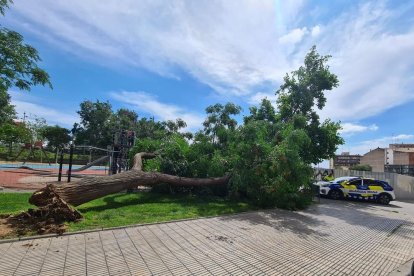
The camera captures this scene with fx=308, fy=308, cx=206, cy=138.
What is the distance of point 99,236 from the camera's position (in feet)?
20.7

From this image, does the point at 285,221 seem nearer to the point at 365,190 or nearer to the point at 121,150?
the point at 121,150

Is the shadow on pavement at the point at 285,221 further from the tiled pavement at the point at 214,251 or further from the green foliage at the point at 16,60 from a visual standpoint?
the green foliage at the point at 16,60

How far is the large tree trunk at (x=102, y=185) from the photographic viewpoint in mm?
7488

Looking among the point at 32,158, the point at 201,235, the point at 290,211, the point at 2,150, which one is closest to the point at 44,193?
the point at 201,235

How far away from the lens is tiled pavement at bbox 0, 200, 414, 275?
4836mm

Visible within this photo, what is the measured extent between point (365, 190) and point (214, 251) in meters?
16.4

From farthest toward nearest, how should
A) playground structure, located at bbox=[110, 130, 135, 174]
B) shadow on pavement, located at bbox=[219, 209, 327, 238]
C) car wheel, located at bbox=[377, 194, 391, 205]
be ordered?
car wheel, located at bbox=[377, 194, 391, 205], playground structure, located at bbox=[110, 130, 135, 174], shadow on pavement, located at bbox=[219, 209, 327, 238]

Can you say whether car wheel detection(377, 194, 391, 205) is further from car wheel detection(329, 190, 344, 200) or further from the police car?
car wheel detection(329, 190, 344, 200)

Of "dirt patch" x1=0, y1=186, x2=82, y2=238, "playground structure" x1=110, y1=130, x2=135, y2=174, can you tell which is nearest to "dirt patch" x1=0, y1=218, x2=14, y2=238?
"dirt patch" x1=0, y1=186, x2=82, y2=238

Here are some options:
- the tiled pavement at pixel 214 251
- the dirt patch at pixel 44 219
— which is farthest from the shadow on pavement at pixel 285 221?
the dirt patch at pixel 44 219

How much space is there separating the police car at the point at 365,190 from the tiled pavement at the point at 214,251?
1058cm

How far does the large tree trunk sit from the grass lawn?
1.68 ft

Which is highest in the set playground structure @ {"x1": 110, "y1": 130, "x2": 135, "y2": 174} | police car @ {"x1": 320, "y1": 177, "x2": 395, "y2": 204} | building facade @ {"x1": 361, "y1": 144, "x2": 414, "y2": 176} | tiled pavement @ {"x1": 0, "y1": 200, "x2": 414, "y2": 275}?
building facade @ {"x1": 361, "y1": 144, "x2": 414, "y2": 176}

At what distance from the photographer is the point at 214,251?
596cm
